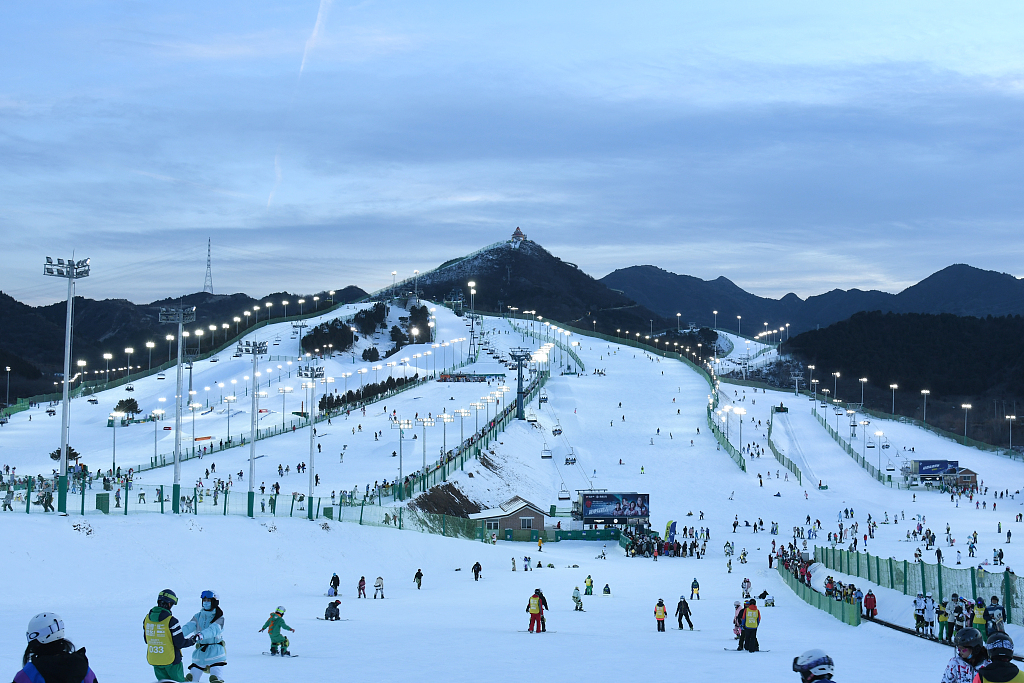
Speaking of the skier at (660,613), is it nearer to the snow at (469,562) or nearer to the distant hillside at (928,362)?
the snow at (469,562)

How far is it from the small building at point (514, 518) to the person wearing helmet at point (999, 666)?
38241 millimetres

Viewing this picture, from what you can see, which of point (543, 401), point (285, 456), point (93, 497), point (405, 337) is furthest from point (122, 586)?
point (405, 337)

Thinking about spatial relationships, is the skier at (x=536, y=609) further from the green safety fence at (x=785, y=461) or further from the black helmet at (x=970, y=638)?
the green safety fence at (x=785, y=461)

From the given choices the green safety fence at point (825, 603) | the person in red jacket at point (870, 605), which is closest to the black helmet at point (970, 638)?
the green safety fence at point (825, 603)

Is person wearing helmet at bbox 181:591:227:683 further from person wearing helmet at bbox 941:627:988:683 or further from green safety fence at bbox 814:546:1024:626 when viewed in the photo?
green safety fence at bbox 814:546:1024:626

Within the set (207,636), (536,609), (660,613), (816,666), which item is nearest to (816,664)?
(816,666)

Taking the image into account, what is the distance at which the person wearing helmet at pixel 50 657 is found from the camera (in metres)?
5.22

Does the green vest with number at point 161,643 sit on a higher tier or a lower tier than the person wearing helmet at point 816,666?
lower

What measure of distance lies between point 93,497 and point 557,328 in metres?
122

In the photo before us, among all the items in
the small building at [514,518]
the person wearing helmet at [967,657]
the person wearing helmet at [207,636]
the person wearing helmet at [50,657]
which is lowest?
the small building at [514,518]

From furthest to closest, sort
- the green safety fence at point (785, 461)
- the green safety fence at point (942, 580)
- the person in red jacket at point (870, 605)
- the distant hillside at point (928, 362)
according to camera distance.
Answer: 1. the distant hillside at point (928, 362)
2. the green safety fence at point (785, 461)
3. the person in red jacket at point (870, 605)
4. the green safety fence at point (942, 580)

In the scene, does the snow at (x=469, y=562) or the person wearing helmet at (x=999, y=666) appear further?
the snow at (x=469, y=562)

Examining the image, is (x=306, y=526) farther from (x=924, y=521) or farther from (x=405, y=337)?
(x=405, y=337)

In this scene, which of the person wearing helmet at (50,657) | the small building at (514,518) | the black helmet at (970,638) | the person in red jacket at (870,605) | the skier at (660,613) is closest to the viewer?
the person wearing helmet at (50,657)
